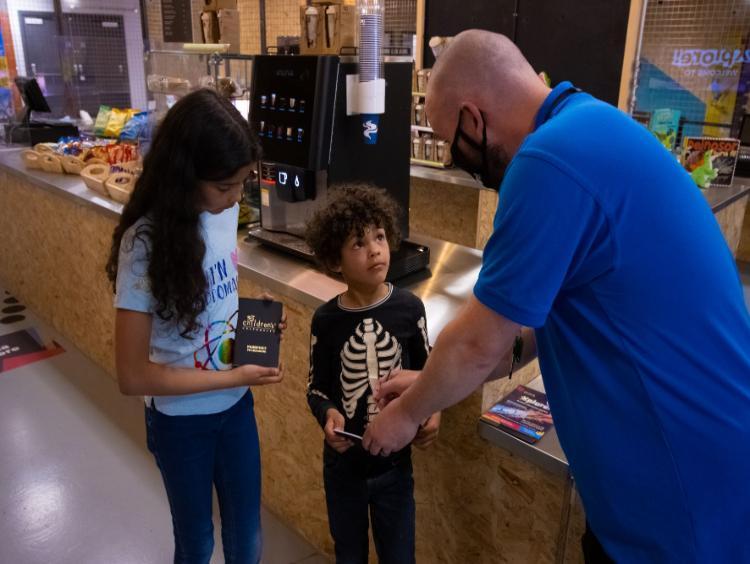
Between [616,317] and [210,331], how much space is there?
0.92 meters

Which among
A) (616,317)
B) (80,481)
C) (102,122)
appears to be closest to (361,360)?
(616,317)

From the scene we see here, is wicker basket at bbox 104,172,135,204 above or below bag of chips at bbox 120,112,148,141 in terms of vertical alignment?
below

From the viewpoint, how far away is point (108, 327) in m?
3.27

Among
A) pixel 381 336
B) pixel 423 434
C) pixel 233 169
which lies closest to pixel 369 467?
pixel 423 434

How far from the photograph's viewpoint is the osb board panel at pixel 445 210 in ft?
12.1

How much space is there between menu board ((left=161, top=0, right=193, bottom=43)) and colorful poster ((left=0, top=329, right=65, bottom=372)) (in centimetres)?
194

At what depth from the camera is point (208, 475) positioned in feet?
5.16

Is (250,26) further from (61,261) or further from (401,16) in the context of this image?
(61,261)

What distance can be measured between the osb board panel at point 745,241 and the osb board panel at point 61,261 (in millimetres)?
3217

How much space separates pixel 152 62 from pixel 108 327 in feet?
4.38

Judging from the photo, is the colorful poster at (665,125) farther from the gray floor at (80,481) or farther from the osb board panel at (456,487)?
the gray floor at (80,481)

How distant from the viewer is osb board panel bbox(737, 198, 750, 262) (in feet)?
11.2

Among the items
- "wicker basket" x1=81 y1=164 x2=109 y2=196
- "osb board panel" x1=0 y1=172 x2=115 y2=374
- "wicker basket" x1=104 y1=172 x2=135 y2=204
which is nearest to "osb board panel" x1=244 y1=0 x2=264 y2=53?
"osb board panel" x1=0 y1=172 x2=115 y2=374

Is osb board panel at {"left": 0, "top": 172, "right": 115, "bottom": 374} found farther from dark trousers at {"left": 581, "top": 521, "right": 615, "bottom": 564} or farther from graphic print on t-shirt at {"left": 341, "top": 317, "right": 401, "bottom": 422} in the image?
dark trousers at {"left": 581, "top": 521, "right": 615, "bottom": 564}
